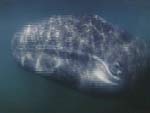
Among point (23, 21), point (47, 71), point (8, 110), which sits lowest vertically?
point (8, 110)

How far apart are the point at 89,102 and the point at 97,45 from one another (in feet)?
1.44

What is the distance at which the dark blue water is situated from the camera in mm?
2998

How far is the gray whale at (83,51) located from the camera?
302 cm

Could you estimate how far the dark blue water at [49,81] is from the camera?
300 centimetres

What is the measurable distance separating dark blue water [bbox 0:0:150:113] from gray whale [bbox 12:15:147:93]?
6 cm

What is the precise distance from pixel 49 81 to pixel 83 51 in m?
0.34

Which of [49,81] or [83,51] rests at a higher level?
[83,51]

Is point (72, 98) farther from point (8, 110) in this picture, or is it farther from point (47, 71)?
point (8, 110)

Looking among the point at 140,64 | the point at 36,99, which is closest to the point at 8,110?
the point at 36,99

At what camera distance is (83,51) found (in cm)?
302

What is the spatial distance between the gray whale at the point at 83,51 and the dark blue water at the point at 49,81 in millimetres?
56

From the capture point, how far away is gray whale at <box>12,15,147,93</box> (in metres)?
3.02

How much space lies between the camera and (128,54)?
3.04 metres

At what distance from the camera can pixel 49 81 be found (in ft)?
10.1
